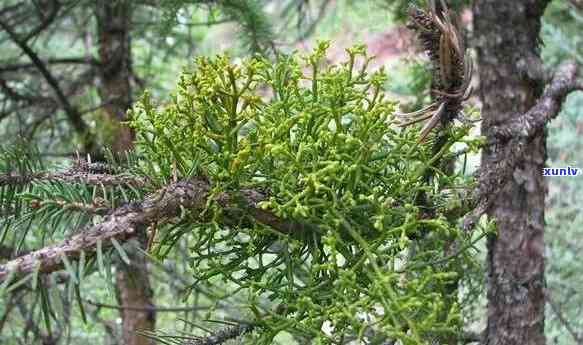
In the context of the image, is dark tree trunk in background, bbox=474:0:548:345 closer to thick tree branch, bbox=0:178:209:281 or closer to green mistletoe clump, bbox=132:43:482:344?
green mistletoe clump, bbox=132:43:482:344

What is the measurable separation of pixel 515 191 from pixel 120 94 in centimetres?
147

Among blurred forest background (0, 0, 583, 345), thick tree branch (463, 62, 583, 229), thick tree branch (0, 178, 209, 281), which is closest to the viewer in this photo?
thick tree branch (0, 178, 209, 281)

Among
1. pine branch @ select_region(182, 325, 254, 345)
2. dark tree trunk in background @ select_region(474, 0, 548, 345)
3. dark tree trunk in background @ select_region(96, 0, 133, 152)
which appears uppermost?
dark tree trunk in background @ select_region(96, 0, 133, 152)

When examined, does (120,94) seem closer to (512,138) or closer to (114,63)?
(114,63)

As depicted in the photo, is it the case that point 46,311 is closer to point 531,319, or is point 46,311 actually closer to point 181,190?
point 181,190

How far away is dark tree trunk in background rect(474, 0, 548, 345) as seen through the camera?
4.38ft

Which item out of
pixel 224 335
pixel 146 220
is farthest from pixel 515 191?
pixel 146 220

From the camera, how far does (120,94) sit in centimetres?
240

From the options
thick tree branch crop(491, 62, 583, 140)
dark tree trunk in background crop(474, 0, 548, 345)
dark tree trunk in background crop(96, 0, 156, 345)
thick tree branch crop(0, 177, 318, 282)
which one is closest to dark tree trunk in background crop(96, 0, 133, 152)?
dark tree trunk in background crop(96, 0, 156, 345)

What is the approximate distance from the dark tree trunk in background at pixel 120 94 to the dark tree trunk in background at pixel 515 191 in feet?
4.07

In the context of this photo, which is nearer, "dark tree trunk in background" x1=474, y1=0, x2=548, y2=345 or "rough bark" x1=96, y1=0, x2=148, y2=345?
"dark tree trunk in background" x1=474, y1=0, x2=548, y2=345

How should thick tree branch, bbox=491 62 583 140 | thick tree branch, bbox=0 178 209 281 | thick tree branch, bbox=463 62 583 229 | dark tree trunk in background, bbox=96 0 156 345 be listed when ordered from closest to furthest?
thick tree branch, bbox=0 178 209 281 < thick tree branch, bbox=463 62 583 229 < thick tree branch, bbox=491 62 583 140 < dark tree trunk in background, bbox=96 0 156 345

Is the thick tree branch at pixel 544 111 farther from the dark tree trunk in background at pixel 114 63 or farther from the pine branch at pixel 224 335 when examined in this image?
the dark tree trunk in background at pixel 114 63

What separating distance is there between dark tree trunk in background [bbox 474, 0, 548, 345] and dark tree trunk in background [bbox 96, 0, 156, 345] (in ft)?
4.07
